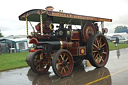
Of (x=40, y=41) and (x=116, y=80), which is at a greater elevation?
(x=40, y=41)

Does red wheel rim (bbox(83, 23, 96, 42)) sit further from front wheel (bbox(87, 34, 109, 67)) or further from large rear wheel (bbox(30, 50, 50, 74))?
large rear wheel (bbox(30, 50, 50, 74))

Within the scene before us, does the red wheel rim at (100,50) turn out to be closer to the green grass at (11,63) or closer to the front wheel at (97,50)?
the front wheel at (97,50)

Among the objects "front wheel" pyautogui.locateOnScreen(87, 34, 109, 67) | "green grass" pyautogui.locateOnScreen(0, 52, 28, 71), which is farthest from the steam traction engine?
"green grass" pyautogui.locateOnScreen(0, 52, 28, 71)

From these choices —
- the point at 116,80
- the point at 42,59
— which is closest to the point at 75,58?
the point at 42,59

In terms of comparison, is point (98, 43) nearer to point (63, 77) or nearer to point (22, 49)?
point (63, 77)

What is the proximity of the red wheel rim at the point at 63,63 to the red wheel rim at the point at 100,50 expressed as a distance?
67.1 inches

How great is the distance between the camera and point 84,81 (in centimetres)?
545

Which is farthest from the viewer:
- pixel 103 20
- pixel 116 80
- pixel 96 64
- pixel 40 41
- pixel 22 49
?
pixel 22 49

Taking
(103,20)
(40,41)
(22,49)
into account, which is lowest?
(22,49)

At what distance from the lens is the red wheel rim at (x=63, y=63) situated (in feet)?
20.0

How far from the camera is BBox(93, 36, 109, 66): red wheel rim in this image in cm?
781

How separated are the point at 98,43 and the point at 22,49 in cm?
1734

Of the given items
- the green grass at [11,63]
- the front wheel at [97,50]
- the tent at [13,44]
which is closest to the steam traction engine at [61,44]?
the front wheel at [97,50]

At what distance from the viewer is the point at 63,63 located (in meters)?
6.21
